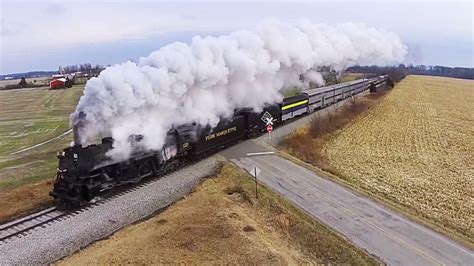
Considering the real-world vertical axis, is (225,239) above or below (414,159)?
above

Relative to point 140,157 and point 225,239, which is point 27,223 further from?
point 225,239

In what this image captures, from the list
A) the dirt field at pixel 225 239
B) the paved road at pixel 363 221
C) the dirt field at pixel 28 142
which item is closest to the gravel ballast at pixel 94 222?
the dirt field at pixel 225 239

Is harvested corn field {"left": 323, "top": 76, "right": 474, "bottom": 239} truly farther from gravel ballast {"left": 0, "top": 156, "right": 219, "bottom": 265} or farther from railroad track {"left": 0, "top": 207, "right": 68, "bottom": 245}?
railroad track {"left": 0, "top": 207, "right": 68, "bottom": 245}

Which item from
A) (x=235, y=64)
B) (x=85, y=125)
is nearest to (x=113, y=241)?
(x=85, y=125)

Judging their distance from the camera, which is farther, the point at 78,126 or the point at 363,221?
the point at 363,221

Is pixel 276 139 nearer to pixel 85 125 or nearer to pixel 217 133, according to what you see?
pixel 217 133

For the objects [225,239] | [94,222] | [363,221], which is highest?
[94,222]

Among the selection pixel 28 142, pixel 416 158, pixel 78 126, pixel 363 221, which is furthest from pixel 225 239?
pixel 28 142
